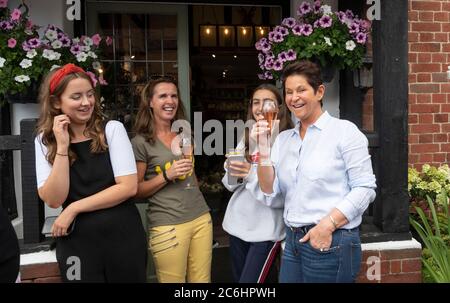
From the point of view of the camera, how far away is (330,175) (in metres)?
1.97

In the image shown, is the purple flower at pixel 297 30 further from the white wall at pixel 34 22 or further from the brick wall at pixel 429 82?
the white wall at pixel 34 22

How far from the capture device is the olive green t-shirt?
230cm

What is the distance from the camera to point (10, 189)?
11.5 ft

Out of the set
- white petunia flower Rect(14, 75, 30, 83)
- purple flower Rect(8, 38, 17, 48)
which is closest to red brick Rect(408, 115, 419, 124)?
white petunia flower Rect(14, 75, 30, 83)

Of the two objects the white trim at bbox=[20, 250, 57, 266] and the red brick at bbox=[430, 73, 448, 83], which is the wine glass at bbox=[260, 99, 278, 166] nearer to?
the white trim at bbox=[20, 250, 57, 266]

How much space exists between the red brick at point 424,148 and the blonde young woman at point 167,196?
2401 mm

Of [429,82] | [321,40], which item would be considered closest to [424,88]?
[429,82]

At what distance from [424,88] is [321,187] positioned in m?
2.51

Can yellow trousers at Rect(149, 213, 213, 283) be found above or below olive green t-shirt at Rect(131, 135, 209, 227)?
below

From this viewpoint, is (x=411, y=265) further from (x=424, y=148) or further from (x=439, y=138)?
(x=439, y=138)

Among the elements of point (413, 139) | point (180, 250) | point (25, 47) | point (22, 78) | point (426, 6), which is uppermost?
point (426, 6)

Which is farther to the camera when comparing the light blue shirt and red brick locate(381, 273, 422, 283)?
red brick locate(381, 273, 422, 283)

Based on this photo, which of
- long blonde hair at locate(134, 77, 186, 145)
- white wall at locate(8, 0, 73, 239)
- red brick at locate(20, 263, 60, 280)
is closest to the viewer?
long blonde hair at locate(134, 77, 186, 145)

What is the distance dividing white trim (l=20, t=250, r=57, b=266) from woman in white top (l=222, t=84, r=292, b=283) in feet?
3.37
